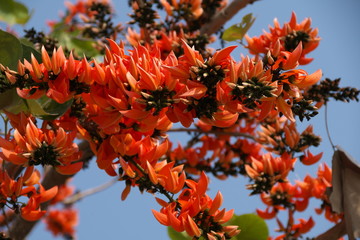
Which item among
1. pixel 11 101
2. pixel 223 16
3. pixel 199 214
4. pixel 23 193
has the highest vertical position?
pixel 223 16

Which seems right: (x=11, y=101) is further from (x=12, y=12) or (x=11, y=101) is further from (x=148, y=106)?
(x=12, y=12)

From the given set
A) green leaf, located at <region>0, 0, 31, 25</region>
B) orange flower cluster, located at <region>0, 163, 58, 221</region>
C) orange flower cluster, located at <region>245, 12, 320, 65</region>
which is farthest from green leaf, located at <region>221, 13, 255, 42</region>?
green leaf, located at <region>0, 0, 31, 25</region>

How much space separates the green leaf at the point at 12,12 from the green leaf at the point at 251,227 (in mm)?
1518

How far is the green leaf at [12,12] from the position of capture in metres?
2.28

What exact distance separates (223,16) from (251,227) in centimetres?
101

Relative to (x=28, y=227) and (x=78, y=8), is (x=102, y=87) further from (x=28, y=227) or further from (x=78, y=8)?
(x=78, y=8)

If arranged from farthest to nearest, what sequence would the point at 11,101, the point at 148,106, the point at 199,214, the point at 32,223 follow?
the point at 32,223, the point at 11,101, the point at 199,214, the point at 148,106

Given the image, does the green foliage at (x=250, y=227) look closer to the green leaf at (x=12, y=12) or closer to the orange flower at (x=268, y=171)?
the orange flower at (x=268, y=171)

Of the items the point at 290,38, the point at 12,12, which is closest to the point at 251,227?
the point at 290,38

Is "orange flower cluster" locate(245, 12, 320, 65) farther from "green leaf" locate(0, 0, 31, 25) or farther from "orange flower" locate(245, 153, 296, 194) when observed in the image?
"green leaf" locate(0, 0, 31, 25)

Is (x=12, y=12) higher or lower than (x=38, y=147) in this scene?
higher

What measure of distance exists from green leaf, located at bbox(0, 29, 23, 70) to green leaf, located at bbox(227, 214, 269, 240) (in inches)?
29.5

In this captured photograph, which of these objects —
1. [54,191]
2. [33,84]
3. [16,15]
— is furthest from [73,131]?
[16,15]

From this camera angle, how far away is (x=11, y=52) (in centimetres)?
115
